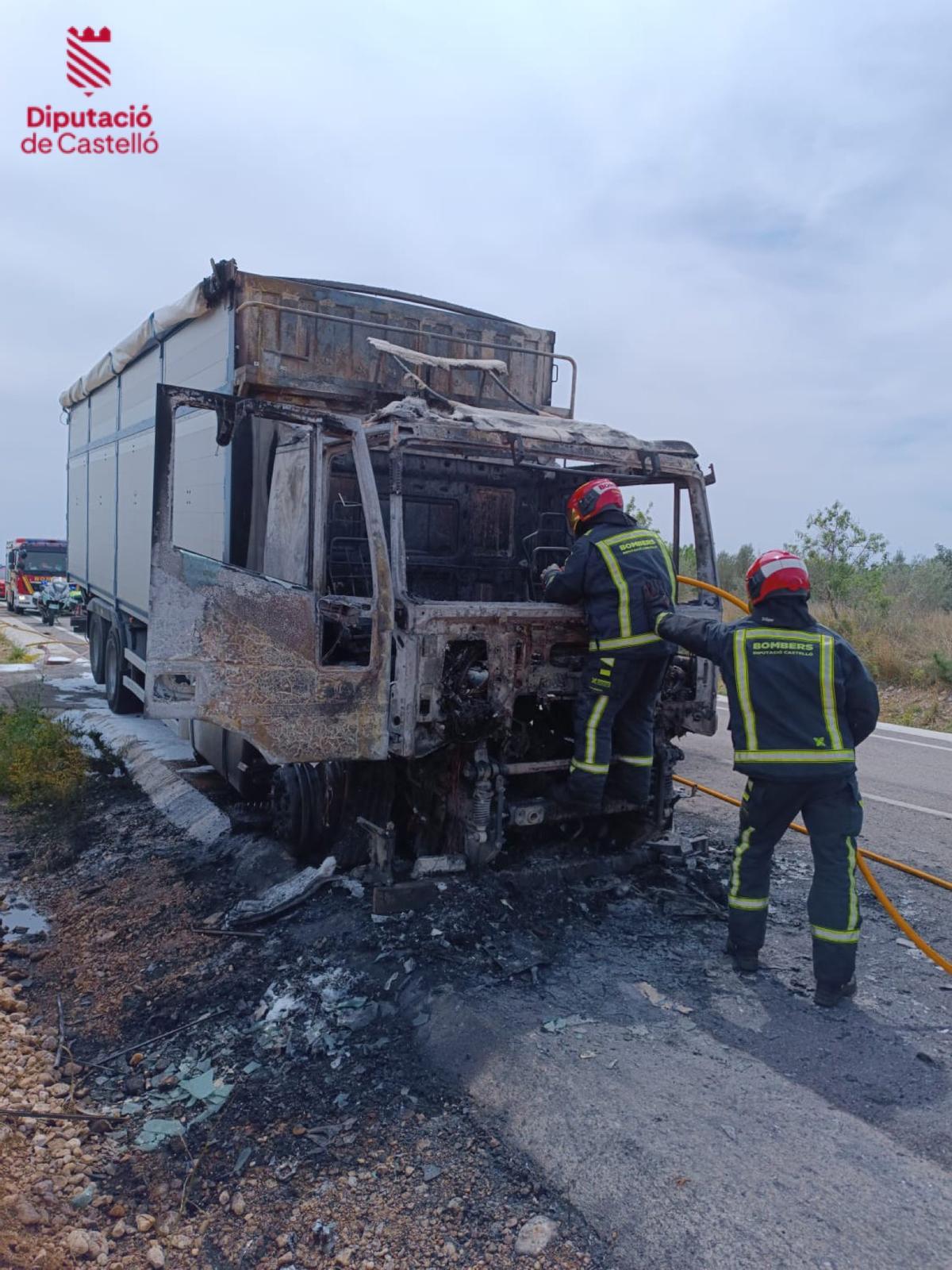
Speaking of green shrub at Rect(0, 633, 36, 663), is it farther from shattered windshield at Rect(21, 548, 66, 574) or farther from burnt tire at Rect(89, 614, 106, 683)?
shattered windshield at Rect(21, 548, 66, 574)

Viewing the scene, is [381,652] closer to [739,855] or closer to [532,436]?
[532,436]

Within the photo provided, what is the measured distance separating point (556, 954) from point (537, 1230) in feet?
5.07

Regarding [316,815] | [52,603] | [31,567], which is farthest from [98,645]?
[31,567]

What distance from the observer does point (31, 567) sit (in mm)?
26984

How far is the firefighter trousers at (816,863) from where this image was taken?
3.86 metres

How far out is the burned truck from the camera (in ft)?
13.8

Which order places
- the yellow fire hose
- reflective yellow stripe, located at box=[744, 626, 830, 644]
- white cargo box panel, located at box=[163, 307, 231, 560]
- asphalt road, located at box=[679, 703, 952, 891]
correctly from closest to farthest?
reflective yellow stripe, located at box=[744, 626, 830, 644] → the yellow fire hose → white cargo box panel, located at box=[163, 307, 231, 560] → asphalt road, located at box=[679, 703, 952, 891]

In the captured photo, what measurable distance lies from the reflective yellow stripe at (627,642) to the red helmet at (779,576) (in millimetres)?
513

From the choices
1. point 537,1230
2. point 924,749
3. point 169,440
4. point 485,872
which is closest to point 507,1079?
point 537,1230

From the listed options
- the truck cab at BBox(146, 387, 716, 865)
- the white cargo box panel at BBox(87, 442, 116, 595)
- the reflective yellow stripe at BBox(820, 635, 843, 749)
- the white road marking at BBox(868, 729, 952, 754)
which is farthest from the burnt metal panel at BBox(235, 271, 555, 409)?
the white road marking at BBox(868, 729, 952, 754)

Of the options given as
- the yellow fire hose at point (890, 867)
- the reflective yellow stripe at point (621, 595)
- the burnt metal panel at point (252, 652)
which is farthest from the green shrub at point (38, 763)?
the reflective yellow stripe at point (621, 595)

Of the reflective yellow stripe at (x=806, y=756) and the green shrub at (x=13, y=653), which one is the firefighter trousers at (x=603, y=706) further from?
the green shrub at (x=13, y=653)

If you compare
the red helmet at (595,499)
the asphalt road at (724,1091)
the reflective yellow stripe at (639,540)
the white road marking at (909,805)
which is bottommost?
the asphalt road at (724,1091)

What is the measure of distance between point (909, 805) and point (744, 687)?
402 centimetres
